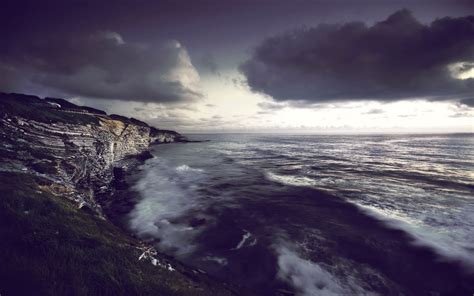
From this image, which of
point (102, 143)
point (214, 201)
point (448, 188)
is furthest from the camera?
point (102, 143)

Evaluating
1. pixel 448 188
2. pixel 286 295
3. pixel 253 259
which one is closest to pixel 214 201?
pixel 253 259

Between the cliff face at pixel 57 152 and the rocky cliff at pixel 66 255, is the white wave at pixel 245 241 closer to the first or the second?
the rocky cliff at pixel 66 255

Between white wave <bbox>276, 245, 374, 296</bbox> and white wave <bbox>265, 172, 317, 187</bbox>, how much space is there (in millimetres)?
18267

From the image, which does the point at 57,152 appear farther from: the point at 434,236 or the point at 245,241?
the point at 434,236

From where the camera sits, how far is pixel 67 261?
7562 millimetres

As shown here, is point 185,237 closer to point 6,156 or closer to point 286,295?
point 286,295

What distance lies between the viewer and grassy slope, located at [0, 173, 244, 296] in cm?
680

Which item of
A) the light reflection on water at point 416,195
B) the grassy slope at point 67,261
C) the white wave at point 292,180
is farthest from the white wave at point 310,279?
the white wave at point 292,180

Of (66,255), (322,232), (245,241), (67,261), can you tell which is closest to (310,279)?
(245,241)

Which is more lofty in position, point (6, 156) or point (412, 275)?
point (6, 156)

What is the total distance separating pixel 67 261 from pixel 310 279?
11530 millimetres

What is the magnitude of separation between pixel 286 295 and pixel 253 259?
10.1 ft

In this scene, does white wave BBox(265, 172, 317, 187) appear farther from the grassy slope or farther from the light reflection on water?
the grassy slope

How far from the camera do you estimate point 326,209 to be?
71.9 ft
